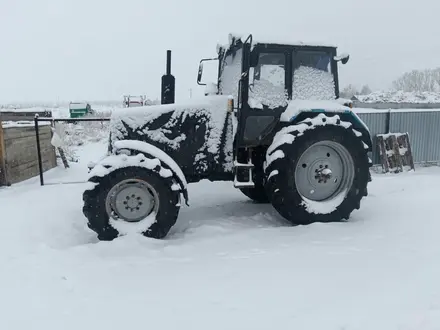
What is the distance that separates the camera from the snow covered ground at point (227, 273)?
2812 millimetres

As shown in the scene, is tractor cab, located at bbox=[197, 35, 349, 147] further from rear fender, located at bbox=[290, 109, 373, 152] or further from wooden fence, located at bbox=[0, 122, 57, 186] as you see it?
wooden fence, located at bbox=[0, 122, 57, 186]

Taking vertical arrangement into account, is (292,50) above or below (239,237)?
above

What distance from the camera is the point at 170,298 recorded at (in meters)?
3.15

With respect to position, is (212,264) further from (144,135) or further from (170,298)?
(144,135)

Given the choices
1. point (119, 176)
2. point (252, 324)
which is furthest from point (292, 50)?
point (252, 324)

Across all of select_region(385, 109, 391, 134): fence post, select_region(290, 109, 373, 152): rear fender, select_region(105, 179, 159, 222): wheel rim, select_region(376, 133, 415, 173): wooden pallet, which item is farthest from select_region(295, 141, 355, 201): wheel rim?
select_region(385, 109, 391, 134): fence post

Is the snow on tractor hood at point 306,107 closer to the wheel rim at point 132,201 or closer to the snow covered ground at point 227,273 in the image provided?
the snow covered ground at point 227,273

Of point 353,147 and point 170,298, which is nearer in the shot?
point 170,298

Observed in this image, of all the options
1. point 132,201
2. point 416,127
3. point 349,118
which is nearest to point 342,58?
point 349,118

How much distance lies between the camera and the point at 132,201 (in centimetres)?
456

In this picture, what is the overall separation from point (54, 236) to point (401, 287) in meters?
3.61

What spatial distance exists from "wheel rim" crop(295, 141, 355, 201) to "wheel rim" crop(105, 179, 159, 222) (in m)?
1.81

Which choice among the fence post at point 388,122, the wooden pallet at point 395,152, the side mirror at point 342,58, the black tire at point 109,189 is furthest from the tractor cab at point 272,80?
the fence post at point 388,122

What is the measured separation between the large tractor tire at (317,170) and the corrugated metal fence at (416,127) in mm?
5176
